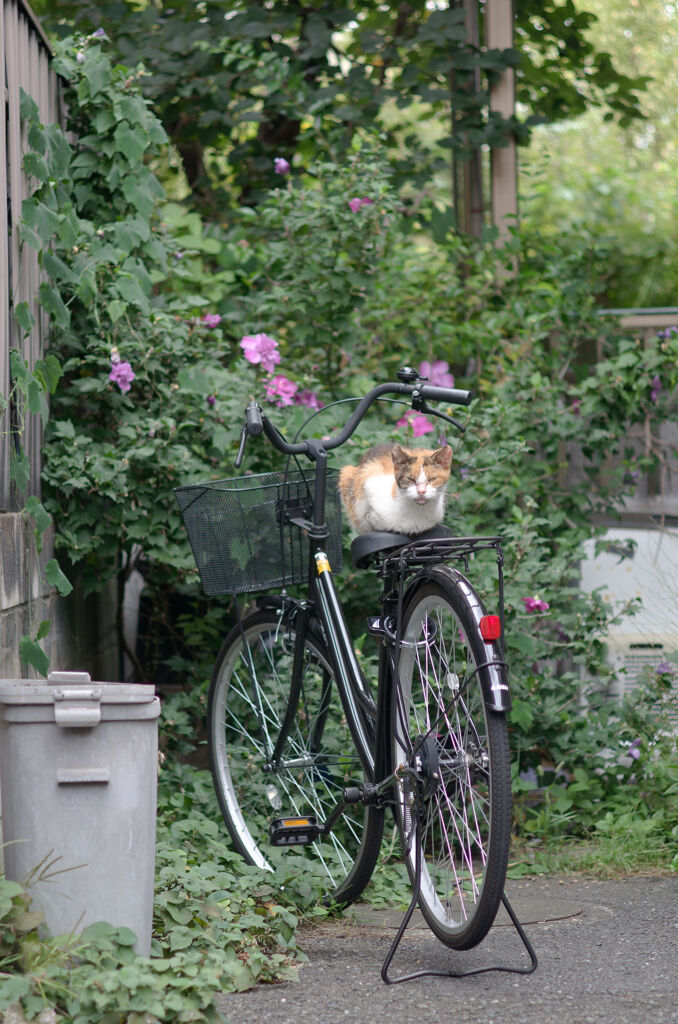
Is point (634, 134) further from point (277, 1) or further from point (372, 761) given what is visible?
point (372, 761)

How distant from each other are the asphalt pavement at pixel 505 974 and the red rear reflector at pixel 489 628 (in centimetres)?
72

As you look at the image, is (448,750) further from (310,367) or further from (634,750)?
(310,367)

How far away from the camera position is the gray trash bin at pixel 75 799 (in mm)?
2080

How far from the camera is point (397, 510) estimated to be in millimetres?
2703

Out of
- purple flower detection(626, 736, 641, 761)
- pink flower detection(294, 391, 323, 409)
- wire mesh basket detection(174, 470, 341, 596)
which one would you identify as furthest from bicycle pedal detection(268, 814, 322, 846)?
pink flower detection(294, 391, 323, 409)

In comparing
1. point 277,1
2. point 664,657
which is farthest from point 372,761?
point 277,1

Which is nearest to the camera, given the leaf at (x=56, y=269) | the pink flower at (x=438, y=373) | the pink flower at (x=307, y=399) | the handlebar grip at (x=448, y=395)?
the handlebar grip at (x=448, y=395)

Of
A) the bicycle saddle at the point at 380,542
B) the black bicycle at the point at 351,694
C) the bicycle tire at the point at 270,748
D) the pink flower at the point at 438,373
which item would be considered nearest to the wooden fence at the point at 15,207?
the black bicycle at the point at 351,694

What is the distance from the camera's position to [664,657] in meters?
3.80

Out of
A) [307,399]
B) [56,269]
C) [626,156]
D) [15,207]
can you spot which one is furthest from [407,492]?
[626,156]

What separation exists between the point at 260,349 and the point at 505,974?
2.21 meters

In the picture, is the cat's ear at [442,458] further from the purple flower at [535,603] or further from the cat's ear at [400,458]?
the purple flower at [535,603]

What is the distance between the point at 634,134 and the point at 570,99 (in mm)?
12815

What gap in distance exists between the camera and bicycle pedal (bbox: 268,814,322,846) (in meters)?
2.77
